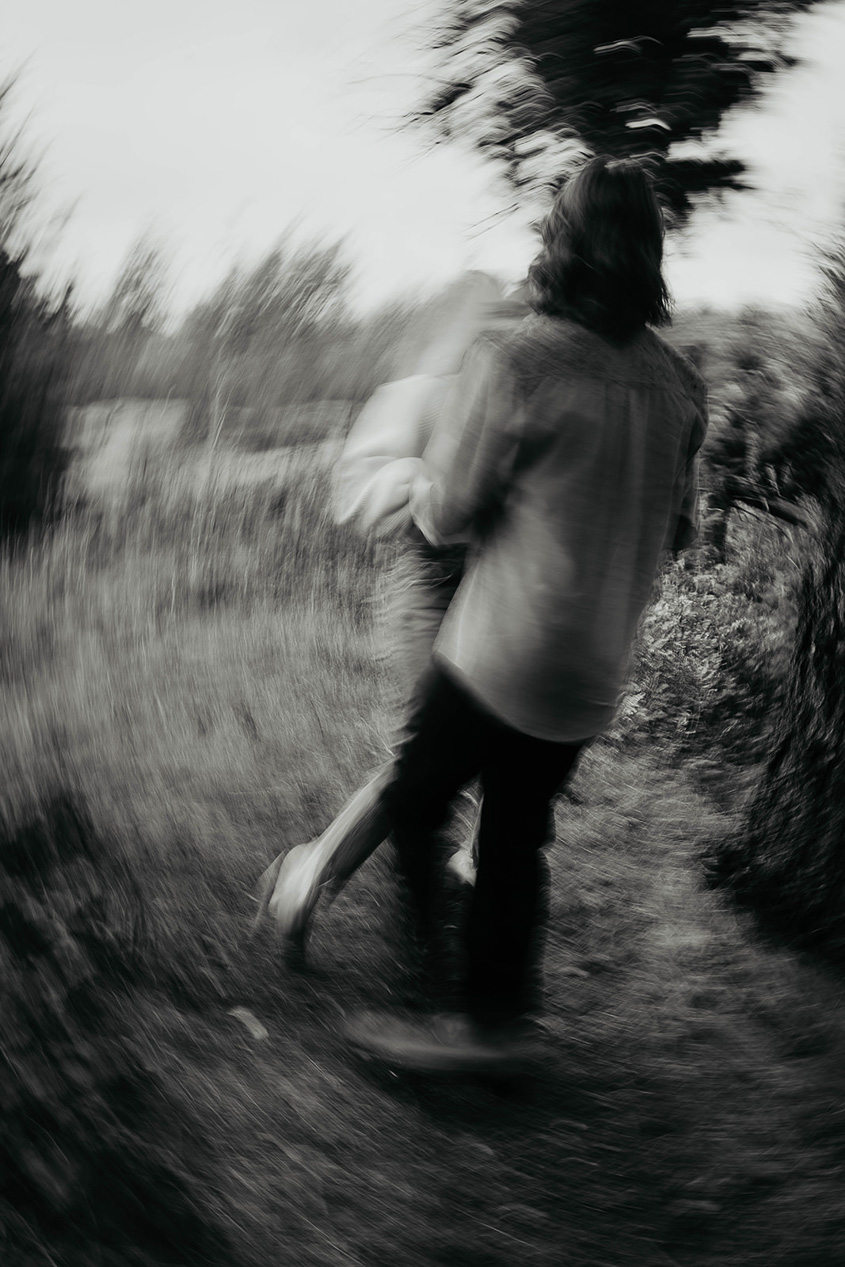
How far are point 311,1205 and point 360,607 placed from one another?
207 inches

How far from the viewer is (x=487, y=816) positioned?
182cm

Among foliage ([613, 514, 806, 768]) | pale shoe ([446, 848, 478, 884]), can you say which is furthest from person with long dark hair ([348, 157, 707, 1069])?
foliage ([613, 514, 806, 768])

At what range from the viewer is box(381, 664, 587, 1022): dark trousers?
1.72 metres

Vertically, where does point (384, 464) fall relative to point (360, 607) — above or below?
above

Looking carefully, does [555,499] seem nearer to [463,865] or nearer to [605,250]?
[605,250]

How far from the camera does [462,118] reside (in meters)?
3.96

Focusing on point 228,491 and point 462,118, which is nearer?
point 462,118

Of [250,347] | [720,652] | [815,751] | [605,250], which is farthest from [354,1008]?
[250,347]

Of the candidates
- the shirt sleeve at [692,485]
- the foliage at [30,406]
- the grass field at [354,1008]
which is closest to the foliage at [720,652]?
the grass field at [354,1008]

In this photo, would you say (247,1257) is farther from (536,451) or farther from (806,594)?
(806,594)

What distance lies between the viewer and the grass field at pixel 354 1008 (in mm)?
1709

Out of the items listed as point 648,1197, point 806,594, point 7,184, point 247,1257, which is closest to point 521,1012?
point 648,1197

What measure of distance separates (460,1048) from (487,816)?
47 cm

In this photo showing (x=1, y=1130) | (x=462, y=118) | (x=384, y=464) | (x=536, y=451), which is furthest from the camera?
(x=462, y=118)
